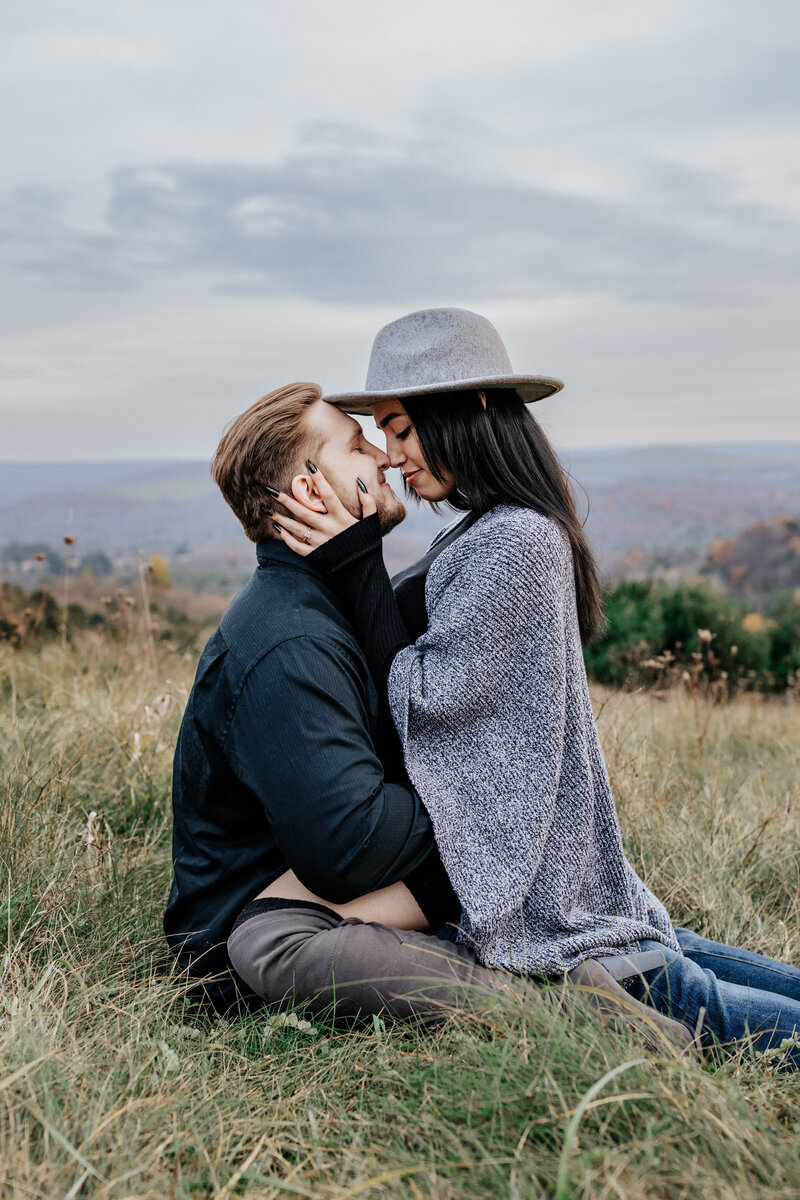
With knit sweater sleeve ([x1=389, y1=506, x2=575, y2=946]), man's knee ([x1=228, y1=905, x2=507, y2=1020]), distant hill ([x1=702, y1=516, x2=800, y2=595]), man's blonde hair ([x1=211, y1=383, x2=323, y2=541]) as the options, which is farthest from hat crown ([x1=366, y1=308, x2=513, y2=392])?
distant hill ([x1=702, y1=516, x2=800, y2=595])

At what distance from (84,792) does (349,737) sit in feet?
6.09

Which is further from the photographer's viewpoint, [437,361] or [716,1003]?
[437,361]

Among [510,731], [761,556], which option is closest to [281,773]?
[510,731]

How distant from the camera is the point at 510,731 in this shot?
259 cm

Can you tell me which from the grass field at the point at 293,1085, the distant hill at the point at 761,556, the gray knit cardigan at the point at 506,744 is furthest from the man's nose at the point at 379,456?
the distant hill at the point at 761,556

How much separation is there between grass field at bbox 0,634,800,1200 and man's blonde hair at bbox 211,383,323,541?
130 centimetres

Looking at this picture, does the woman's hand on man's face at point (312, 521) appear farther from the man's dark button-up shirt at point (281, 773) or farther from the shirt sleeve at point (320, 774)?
the shirt sleeve at point (320, 774)

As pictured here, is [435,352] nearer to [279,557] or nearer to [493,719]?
[279,557]

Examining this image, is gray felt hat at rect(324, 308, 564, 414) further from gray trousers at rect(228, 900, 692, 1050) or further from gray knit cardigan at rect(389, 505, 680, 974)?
gray trousers at rect(228, 900, 692, 1050)

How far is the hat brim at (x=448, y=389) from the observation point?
2738mm

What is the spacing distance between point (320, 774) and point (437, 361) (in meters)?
1.22

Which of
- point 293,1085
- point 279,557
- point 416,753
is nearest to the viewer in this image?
point 293,1085

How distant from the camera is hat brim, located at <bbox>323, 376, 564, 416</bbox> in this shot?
2.74m

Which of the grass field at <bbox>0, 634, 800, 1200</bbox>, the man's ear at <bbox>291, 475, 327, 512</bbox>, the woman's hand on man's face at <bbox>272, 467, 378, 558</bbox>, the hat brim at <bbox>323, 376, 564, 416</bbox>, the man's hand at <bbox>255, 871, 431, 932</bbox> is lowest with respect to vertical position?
the grass field at <bbox>0, 634, 800, 1200</bbox>
